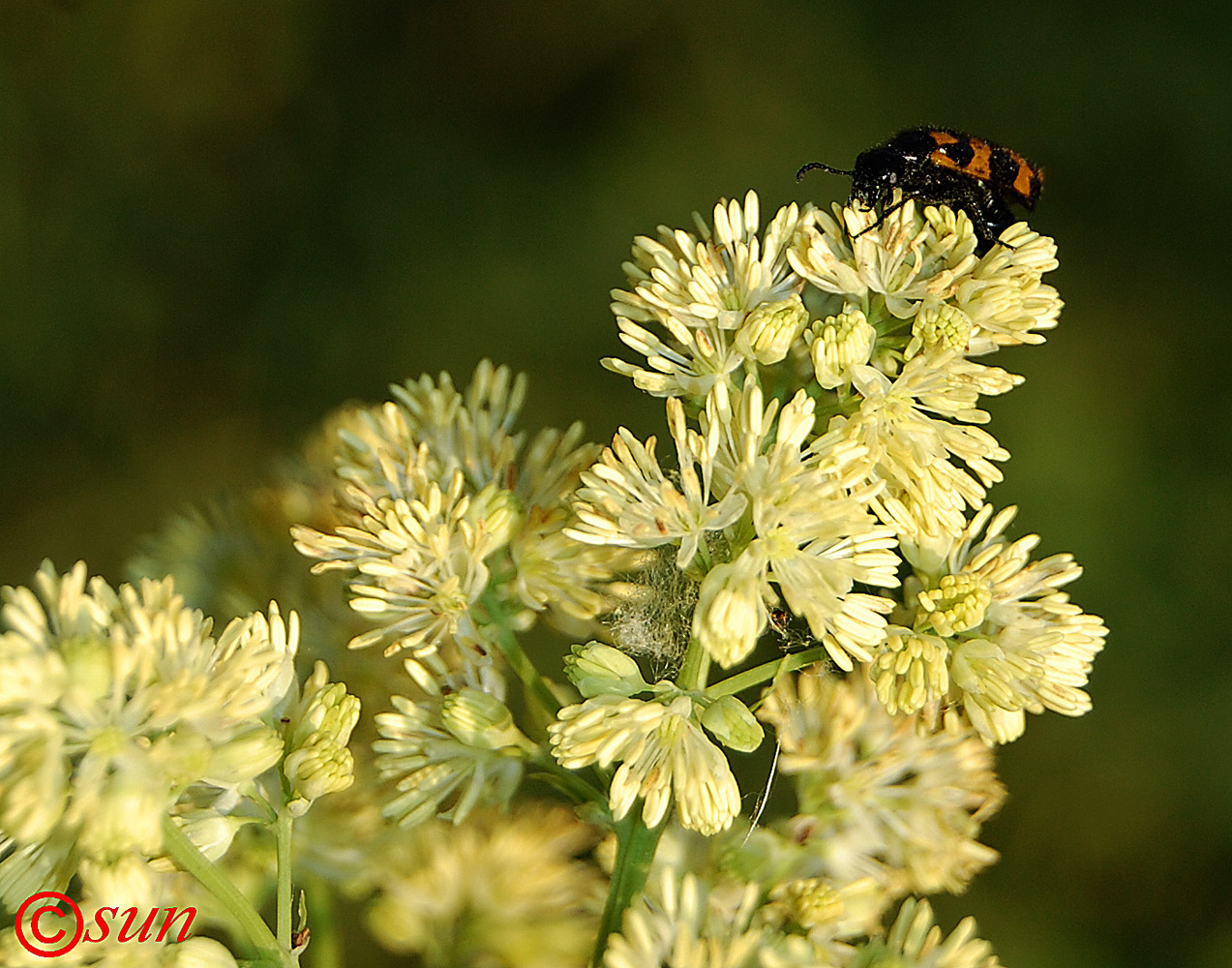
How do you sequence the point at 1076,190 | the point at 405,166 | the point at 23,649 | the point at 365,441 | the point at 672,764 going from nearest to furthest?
the point at 23,649 < the point at 672,764 < the point at 365,441 < the point at 1076,190 < the point at 405,166

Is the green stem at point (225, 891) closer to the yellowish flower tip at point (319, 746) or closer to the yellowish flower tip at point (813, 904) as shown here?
the yellowish flower tip at point (319, 746)

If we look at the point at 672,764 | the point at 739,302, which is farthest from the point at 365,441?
the point at 672,764

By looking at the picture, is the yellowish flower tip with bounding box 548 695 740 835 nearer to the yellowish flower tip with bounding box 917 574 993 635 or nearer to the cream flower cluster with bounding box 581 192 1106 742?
the cream flower cluster with bounding box 581 192 1106 742

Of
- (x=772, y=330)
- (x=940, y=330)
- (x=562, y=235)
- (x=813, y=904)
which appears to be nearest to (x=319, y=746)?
(x=813, y=904)

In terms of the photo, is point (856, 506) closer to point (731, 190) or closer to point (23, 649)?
point (23, 649)

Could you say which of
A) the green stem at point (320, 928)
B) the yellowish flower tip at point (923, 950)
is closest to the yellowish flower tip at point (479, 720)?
the green stem at point (320, 928)

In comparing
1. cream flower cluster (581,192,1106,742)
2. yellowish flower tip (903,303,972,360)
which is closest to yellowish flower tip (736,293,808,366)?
cream flower cluster (581,192,1106,742)
